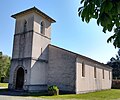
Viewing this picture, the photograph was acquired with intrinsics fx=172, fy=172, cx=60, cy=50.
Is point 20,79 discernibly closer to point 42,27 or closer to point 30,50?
point 30,50

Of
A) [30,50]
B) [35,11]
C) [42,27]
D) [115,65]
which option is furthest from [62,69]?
[115,65]

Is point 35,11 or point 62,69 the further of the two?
point 35,11

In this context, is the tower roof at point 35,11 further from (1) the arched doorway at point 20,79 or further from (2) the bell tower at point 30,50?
(1) the arched doorway at point 20,79

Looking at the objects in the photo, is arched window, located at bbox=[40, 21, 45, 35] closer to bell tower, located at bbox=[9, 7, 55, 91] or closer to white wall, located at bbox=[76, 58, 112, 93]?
bell tower, located at bbox=[9, 7, 55, 91]

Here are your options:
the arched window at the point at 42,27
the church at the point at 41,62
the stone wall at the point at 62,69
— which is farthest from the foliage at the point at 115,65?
the arched window at the point at 42,27

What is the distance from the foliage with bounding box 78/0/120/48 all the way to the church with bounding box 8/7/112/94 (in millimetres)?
18621

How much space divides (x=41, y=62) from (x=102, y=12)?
2116 centimetres

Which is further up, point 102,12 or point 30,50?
point 30,50

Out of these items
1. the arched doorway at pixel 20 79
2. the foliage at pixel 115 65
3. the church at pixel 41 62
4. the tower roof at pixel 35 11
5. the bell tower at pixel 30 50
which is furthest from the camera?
the foliage at pixel 115 65

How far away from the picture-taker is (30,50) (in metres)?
21.9

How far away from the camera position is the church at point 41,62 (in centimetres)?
2117

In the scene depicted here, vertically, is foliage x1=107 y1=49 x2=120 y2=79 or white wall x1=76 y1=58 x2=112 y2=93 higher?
foliage x1=107 y1=49 x2=120 y2=79

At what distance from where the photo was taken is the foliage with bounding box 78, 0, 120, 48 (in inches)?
81.3

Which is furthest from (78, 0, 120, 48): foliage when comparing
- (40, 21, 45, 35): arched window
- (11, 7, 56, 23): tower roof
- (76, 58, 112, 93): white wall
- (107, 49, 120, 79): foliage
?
(107, 49, 120, 79): foliage
